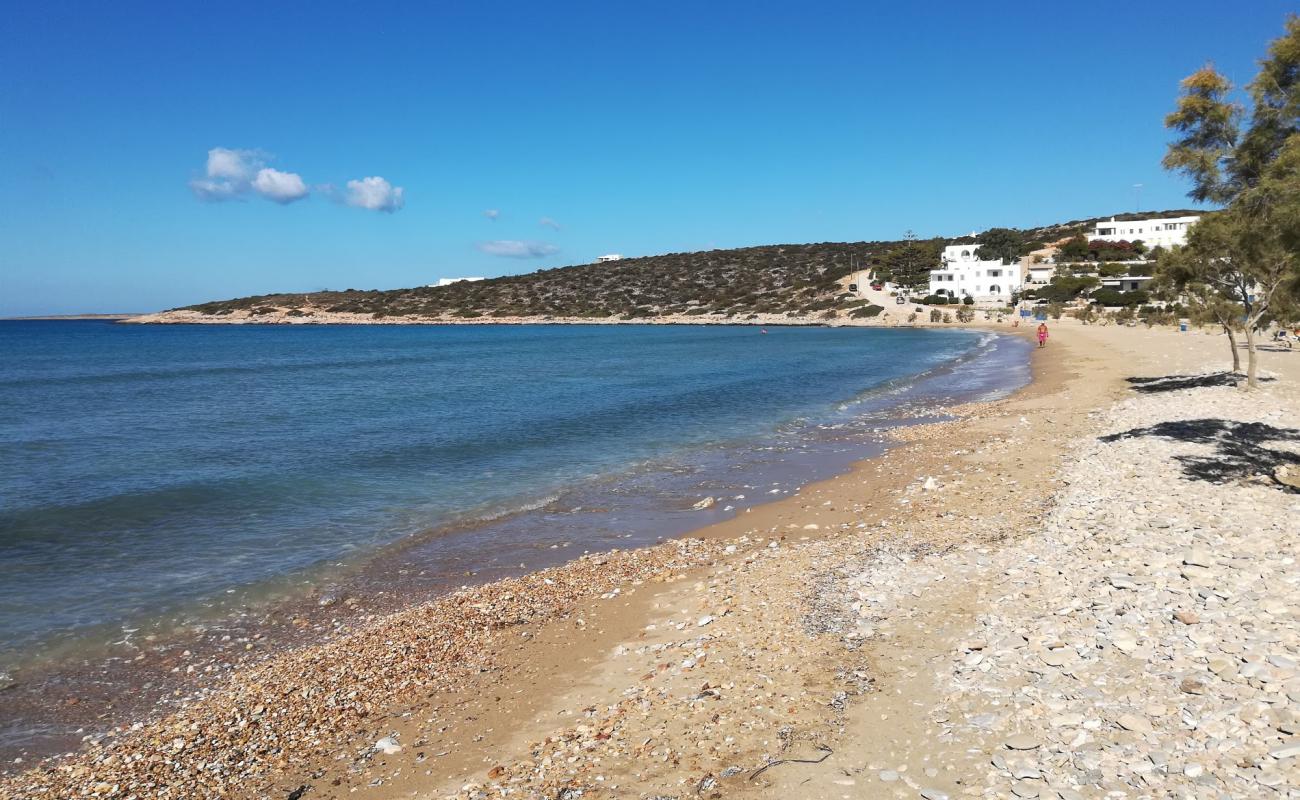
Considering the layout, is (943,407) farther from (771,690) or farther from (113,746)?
(113,746)

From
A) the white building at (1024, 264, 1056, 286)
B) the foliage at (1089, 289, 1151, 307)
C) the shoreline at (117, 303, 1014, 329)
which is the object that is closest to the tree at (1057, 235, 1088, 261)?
the white building at (1024, 264, 1056, 286)

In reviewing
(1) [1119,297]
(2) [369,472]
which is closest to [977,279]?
(1) [1119,297]

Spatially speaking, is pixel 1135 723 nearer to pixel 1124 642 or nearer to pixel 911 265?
pixel 1124 642

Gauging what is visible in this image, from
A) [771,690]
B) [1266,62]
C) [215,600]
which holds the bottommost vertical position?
[215,600]

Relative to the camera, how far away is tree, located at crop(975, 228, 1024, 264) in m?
137

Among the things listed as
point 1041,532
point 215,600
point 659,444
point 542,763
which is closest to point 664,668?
point 542,763

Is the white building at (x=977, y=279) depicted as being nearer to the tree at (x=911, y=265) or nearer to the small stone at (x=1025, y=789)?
the tree at (x=911, y=265)

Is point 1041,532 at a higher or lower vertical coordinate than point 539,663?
higher

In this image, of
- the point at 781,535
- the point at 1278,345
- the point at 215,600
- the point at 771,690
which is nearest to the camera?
the point at 771,690

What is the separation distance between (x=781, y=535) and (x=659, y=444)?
11.5 m

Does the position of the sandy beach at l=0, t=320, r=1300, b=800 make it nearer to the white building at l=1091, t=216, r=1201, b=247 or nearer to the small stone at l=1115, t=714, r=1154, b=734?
the small stone at l=1115, t=714, r=1154, b=734

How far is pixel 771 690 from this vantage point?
7.53 metres

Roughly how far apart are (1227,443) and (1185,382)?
44.0 feet

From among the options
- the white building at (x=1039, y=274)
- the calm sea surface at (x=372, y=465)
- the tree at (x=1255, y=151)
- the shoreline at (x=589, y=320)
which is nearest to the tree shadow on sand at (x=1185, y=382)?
the calm sea surface at (x=372, y=465)
